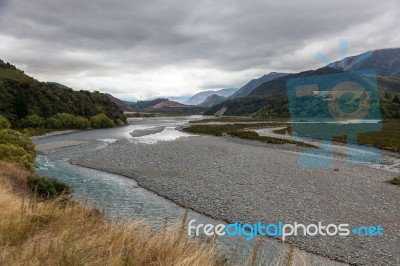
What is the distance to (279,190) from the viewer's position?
2402 centimetres

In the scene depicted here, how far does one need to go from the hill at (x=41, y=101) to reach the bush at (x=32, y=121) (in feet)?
5.45

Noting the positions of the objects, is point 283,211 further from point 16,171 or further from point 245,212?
point 16,171

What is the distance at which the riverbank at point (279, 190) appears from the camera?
15.1 metres

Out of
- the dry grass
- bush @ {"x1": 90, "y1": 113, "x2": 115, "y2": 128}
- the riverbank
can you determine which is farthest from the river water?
bush @ {"x1": 90, "y1": 113, "x2": 115, "y2": 128}

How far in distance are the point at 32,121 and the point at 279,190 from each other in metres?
76.3

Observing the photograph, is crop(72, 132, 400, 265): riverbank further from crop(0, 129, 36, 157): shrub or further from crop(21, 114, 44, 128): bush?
crop(21, 114, 44, 128): bush

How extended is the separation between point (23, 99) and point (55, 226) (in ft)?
295

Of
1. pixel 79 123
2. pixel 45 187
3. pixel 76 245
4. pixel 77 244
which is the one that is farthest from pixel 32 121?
pixel 76 245

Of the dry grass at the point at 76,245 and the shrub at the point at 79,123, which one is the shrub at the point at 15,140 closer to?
the dry grass at the point at 76,245

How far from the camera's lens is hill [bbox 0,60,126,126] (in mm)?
85188

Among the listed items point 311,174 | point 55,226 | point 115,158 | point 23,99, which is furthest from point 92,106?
point 55,226

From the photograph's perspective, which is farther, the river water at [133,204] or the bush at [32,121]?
the bush at [32,121]

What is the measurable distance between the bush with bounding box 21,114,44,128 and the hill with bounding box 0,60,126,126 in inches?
65.4

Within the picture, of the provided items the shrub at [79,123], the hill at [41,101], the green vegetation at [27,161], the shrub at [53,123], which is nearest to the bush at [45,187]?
the green vegetation at [27,161]
